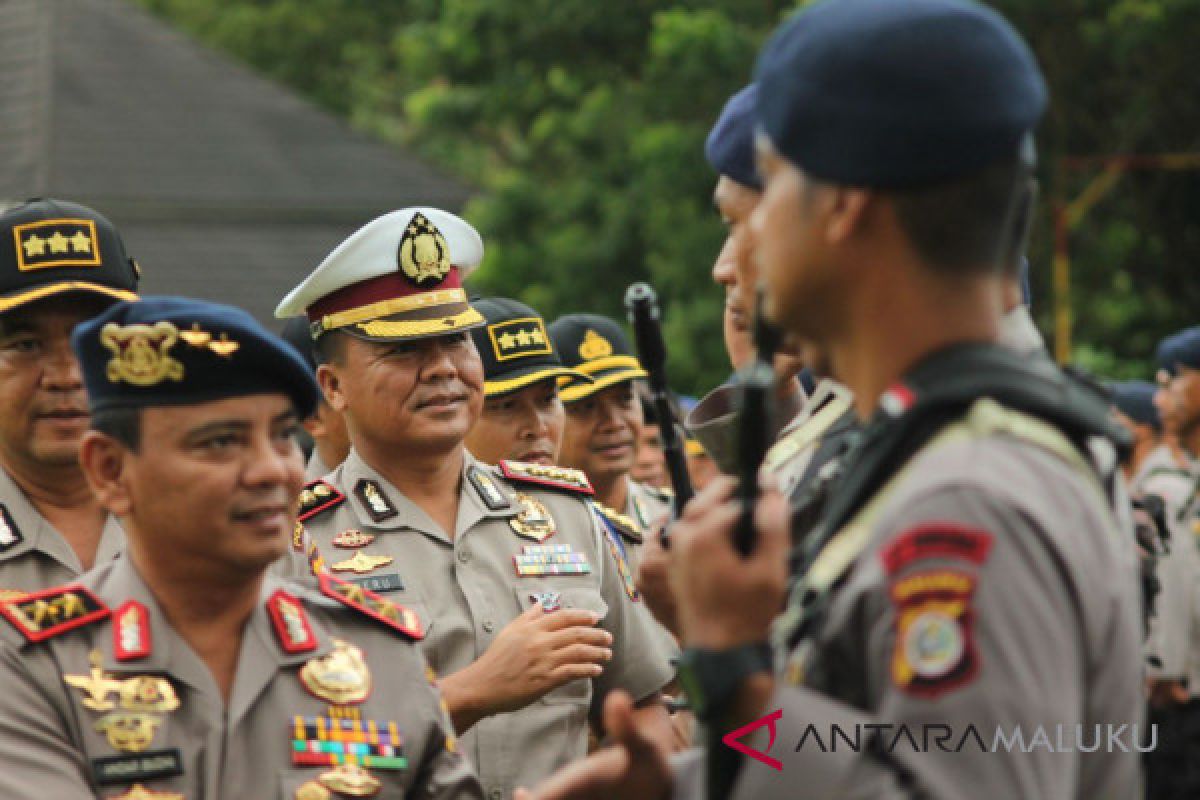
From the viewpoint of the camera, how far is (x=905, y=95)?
2402 millimetres

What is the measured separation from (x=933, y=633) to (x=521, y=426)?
4.77 meters

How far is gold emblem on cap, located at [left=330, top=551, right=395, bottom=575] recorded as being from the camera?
16.8 feet

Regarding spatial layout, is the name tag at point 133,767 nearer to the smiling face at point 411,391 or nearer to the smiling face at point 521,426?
the smiling face at point 411,391

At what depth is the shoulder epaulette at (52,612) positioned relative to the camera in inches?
135

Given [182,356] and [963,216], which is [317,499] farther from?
[963,216]

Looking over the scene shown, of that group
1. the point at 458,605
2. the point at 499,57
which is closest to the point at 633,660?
the point at 458,605

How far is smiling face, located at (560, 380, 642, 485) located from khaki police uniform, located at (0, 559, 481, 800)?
4.41 m

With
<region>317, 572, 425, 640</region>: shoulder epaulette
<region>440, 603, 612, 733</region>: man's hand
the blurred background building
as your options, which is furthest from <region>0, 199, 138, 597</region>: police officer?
the blurred background building

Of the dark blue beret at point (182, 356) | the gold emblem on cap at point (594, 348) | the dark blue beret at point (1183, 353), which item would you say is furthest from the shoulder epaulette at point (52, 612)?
the dark blue beret at point (1183, 353)

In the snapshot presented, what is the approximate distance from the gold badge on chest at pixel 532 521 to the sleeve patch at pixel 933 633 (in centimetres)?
317

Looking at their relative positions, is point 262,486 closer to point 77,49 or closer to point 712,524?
point 712,524

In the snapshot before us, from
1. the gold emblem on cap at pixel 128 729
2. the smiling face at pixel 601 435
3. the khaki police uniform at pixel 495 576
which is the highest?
the gold emblem on cap at pixel 128 729

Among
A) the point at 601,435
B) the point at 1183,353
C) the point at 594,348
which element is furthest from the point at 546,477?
the point at 1183,353

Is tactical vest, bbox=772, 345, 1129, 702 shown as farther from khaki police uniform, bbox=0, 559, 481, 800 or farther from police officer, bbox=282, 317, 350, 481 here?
police officer, bbox=282, 317, 350, 481
